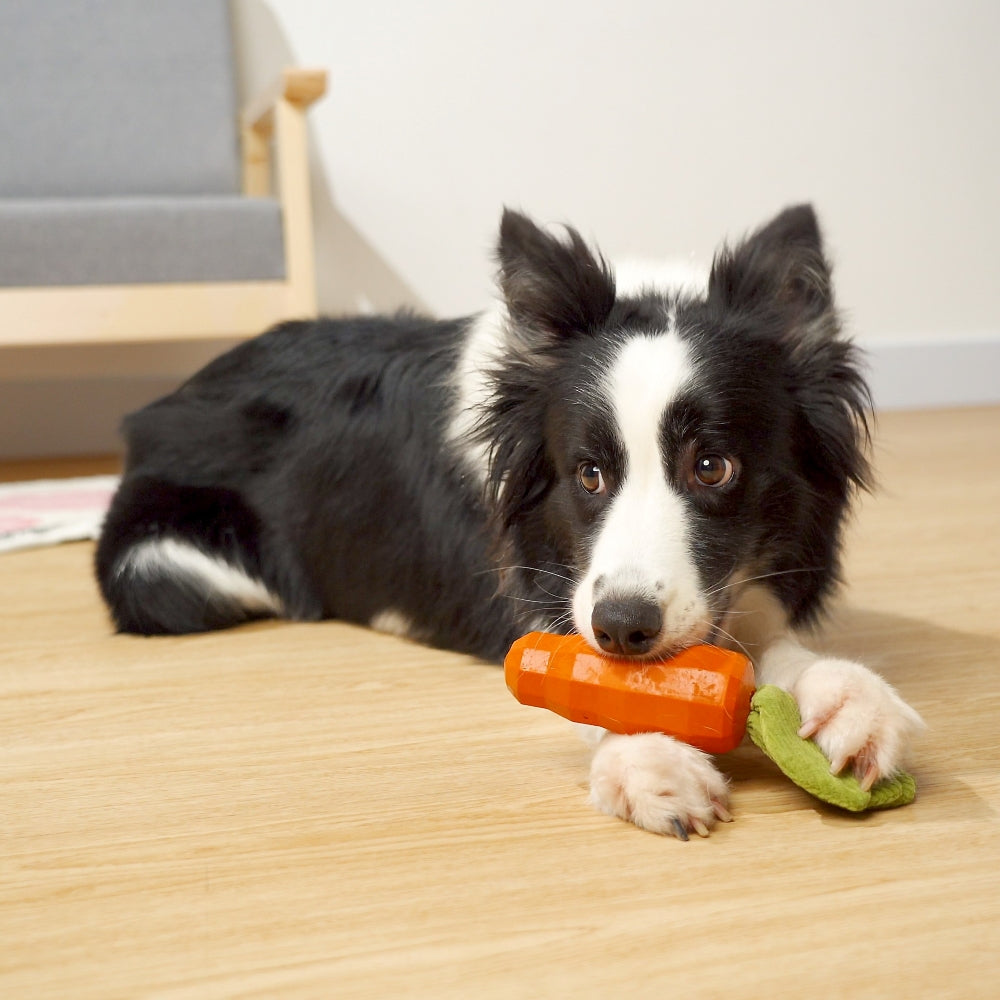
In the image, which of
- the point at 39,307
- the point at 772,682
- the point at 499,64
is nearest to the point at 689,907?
the point at 772,682

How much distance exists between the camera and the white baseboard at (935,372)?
19.7 ft

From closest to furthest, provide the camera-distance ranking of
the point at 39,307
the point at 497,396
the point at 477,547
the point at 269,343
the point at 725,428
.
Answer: the point at 725,428 → the point at 497,396 → the point at 477,547 → the point at 269,343 → the point at 39,307

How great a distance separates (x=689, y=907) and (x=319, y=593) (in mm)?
1492

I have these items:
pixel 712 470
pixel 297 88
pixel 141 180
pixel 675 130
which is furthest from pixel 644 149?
pixel 712 470

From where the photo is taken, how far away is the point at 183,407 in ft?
9.00

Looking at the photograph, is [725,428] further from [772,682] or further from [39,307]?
[39,307]

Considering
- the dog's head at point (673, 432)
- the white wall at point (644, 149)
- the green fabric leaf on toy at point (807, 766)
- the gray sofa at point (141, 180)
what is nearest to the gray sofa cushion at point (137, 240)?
the gray sofa at point (141, 180)

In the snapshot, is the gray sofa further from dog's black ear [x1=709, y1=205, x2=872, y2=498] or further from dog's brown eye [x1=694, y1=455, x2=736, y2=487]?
dog's brown eye [x1=694, y1=455, x2=736, y2=487]

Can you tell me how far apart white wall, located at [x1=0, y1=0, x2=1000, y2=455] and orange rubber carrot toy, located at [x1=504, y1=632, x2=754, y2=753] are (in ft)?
13.0

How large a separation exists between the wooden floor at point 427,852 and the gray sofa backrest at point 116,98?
10.2 feet

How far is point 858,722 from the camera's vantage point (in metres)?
1.48

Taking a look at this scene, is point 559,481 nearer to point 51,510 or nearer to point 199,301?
point 51,510

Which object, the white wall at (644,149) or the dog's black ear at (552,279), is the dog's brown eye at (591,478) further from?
the white wall at (644,149)

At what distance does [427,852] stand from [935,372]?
529cm
